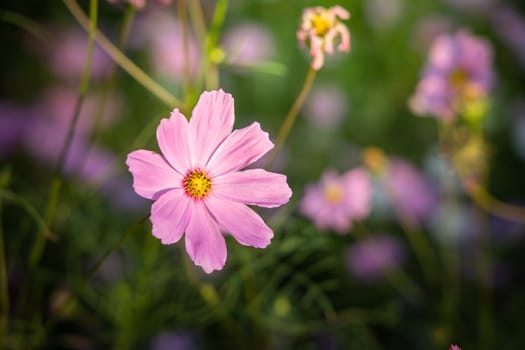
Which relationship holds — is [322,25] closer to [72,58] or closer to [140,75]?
[140,75]

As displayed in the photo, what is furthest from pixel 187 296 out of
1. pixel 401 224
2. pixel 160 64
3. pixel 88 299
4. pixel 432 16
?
pixel 432 16

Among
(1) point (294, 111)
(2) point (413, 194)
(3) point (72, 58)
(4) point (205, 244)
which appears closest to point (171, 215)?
(4) point (205, 244)

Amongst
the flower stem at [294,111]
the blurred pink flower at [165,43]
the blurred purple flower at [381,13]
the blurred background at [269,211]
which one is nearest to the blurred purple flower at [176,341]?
the blurred background at [269,211]

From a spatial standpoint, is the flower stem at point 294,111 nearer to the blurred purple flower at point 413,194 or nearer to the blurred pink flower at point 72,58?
the blurred purple flower at point 413,194

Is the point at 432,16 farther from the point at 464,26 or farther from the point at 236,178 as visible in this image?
the point at 236,178

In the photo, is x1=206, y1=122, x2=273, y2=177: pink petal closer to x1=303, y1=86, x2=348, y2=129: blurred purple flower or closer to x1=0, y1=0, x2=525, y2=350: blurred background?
x1=0, y1=0, x2=525, y2=350: blurred background

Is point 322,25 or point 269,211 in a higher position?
point 322,25

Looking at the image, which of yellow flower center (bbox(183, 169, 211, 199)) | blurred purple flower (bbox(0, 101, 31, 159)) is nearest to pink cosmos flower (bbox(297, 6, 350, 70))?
yellow flower center (bbox(183, 169, 211, 199))
